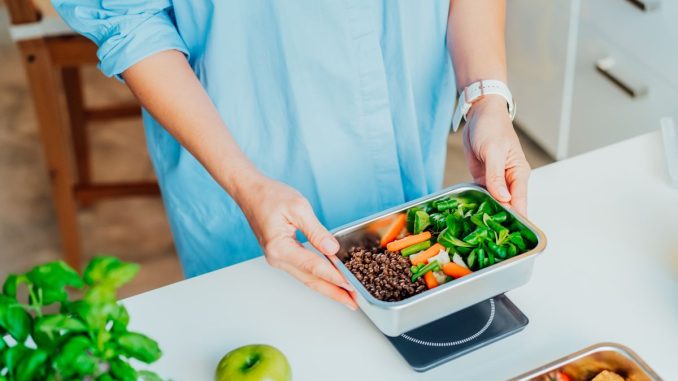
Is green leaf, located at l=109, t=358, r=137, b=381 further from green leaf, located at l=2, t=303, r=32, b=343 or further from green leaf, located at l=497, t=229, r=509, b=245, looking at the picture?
green leaf, located at l=497, t=229, r=509, b=245

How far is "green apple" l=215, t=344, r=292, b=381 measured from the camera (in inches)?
34.0

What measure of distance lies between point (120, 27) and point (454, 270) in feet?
1.80

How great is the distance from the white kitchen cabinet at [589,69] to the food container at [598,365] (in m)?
1.26

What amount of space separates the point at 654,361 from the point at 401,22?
0.56m

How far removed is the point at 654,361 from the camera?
3.01 ft

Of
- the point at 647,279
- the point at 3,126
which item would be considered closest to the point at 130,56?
the point at 647,279

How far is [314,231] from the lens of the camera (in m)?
0.92

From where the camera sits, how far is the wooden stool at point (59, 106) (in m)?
1.85

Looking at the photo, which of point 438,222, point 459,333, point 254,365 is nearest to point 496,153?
point 438,222

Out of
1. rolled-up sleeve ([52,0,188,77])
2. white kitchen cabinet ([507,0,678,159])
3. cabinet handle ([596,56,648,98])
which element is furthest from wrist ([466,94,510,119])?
cabinet handle ([596,56,648,98])

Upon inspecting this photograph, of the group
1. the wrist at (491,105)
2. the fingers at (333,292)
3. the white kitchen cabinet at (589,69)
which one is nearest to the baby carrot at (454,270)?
the fingers at (333,292)

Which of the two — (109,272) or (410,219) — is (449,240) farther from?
(109,272)

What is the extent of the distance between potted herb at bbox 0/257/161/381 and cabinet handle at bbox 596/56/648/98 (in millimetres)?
1737

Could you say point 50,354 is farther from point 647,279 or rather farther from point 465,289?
point 647,279
